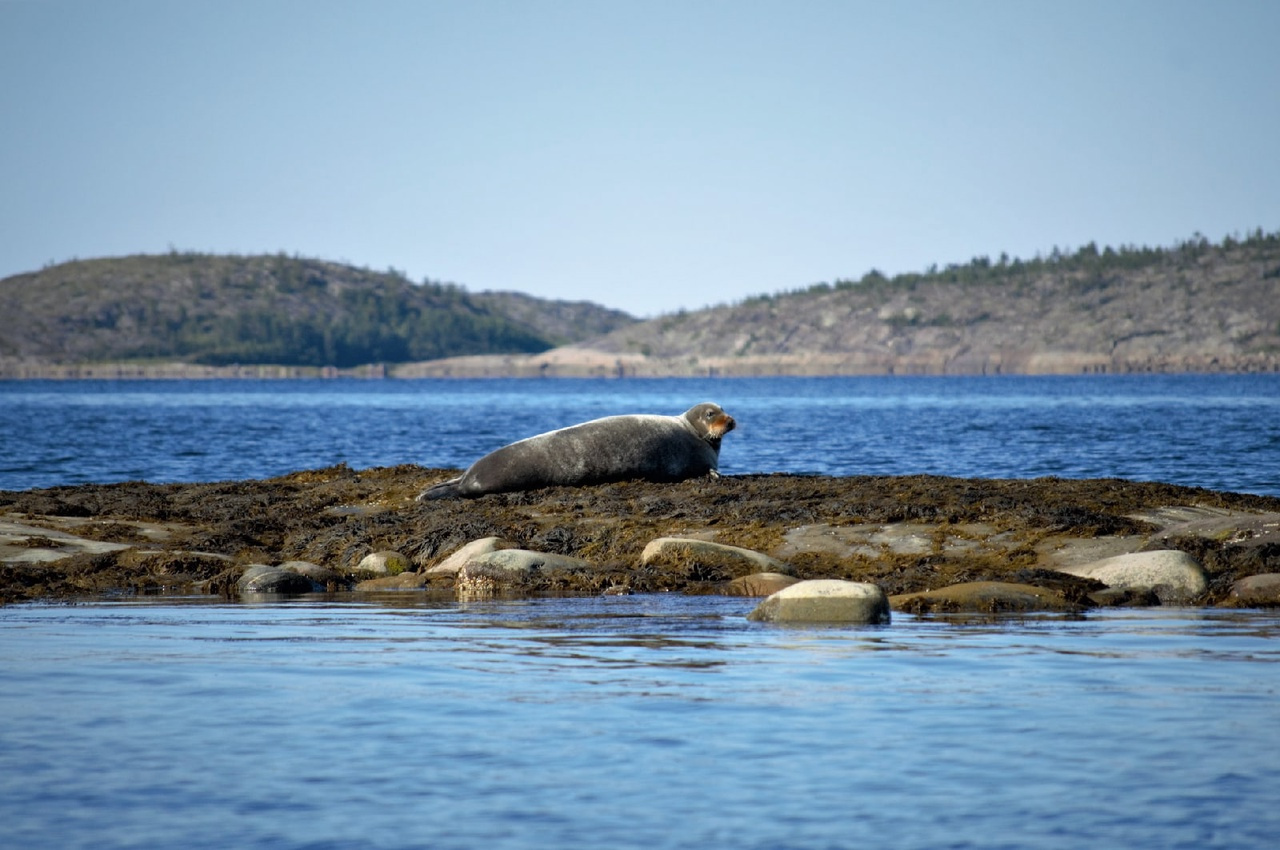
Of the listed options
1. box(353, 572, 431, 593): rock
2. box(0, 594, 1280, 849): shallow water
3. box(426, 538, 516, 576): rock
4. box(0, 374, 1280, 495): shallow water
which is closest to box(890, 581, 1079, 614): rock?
box(0, 594, 1280, 849): shallow water

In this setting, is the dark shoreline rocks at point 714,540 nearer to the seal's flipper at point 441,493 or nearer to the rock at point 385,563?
the rock at point 385,563

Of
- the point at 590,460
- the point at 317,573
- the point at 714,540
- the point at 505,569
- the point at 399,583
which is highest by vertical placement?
the point at 590,460

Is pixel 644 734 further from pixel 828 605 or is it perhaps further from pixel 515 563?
pixel 515 563

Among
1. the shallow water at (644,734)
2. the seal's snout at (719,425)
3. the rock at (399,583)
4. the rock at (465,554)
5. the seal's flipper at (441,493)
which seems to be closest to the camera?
the shallow water at (644,734)

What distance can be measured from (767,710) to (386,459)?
38.8m

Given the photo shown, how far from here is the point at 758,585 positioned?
52.1 ft

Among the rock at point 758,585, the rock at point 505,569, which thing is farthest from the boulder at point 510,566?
the rock at point 758,585

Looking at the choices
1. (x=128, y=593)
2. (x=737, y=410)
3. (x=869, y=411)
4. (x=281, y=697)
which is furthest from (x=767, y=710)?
(x=737, y=410)

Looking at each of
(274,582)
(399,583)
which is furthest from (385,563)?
(274,582)

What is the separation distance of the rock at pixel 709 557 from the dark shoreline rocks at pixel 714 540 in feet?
0.08

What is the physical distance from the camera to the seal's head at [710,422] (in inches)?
880

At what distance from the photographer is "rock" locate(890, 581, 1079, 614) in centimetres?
1447

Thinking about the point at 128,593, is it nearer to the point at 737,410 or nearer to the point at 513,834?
the point at 513,834

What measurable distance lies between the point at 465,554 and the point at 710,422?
6069 millimetres
